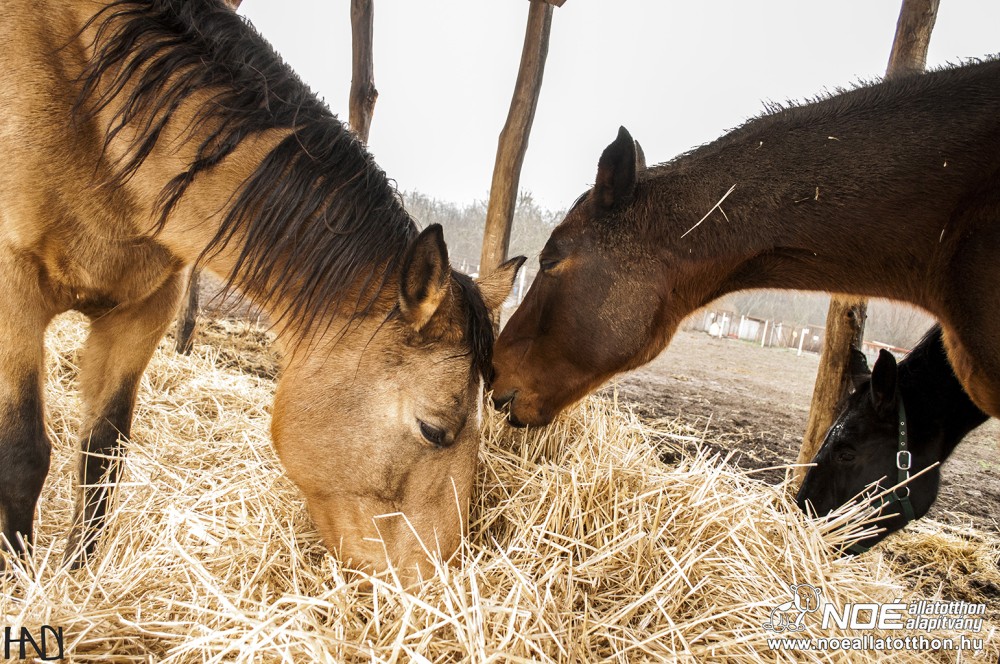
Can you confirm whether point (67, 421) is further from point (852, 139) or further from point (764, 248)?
point (852, 139)

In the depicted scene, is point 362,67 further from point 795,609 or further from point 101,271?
point 795,609

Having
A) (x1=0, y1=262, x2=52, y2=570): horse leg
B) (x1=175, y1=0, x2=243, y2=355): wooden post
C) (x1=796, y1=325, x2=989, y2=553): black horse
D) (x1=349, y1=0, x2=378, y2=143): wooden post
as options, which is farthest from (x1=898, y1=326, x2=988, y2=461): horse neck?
(x1=175, y1=0, x2=243, y2=355): wooden post

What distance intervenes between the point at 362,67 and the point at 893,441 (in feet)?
15.8

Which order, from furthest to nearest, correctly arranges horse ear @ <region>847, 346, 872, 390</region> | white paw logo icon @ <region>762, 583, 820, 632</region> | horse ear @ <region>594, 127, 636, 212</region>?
horse ear @ <region>847, 346, 872, 390</region>, horse ear @ <region>594, 127, 636, 212</region>, white paw logo icon @ <region>762, 583, 820, 632</region>

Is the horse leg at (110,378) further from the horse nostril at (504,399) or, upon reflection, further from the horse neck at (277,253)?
the horse nostril at (504,399)

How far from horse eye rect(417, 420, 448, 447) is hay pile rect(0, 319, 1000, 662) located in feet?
1.16

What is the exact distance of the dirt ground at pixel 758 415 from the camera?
4.11 metres

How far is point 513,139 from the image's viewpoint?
4285 mm

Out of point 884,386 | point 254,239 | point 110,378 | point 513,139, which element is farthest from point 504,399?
point 513,139

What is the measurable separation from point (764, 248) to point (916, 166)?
52 centimetres

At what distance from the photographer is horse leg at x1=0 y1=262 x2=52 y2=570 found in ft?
5.34

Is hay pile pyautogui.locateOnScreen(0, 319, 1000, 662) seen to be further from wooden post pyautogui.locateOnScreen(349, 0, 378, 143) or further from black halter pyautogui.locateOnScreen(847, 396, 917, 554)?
wooden post pyautogui.locateOnScreen(349, 0, 378, 143)

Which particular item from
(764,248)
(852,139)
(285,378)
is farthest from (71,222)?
Result: (852,139)

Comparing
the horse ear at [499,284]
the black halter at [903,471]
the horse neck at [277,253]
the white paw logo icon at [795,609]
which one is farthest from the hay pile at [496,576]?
the horse neck at [277,253]
